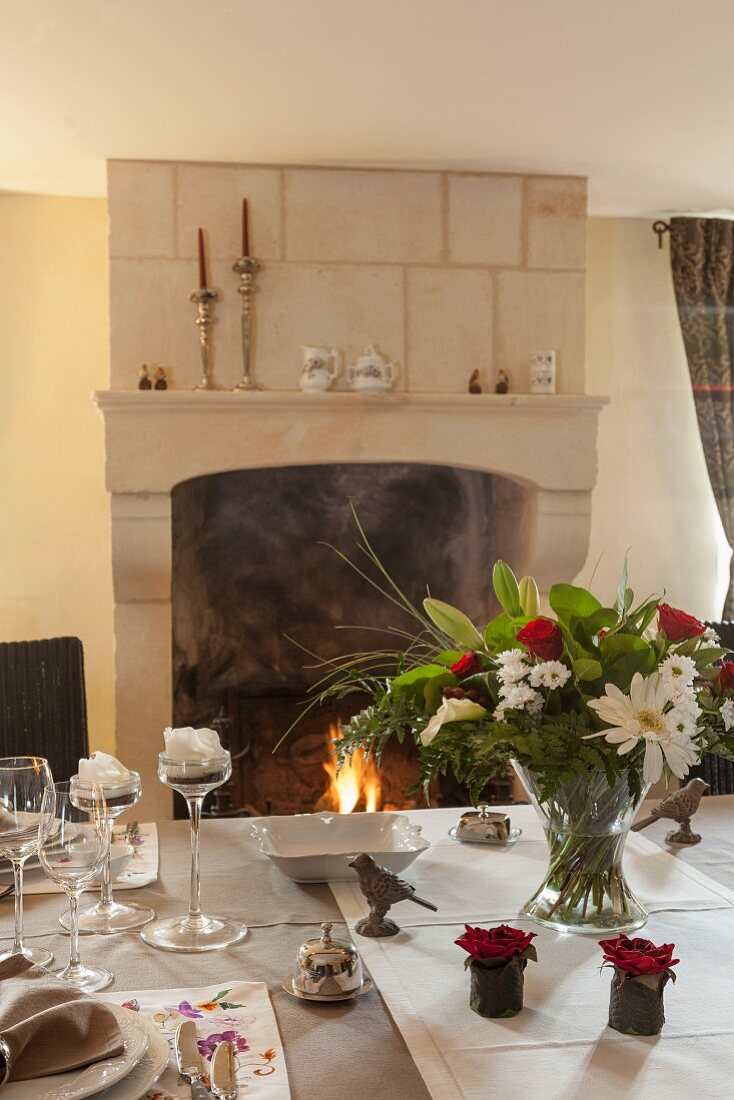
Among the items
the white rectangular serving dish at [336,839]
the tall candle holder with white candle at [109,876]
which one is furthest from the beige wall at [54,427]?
the tall candle holder with white candle at [109,876]

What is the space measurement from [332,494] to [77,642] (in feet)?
4.71

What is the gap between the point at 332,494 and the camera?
3705 millimetres

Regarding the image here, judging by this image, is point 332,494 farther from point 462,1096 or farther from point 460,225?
point 462,1096

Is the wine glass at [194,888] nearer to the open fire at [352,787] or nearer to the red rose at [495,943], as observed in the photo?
the red rose at [495,943]

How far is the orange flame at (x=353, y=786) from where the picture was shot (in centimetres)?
350

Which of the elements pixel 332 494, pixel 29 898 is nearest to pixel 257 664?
pixel 332 494

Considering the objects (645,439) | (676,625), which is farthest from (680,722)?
(645,439)

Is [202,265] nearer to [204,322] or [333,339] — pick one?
[204,322]

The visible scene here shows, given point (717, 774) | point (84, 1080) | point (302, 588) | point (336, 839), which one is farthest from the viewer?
point (302, 588)

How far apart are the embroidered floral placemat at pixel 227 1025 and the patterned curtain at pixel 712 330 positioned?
294cm

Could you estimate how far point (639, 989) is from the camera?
1108 millimetres

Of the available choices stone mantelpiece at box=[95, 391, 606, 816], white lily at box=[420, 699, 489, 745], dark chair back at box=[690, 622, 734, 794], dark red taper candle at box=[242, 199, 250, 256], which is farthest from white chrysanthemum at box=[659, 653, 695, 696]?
dark red taper candle at box=[242, 199, 250, 256]

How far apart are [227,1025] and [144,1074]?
160mm

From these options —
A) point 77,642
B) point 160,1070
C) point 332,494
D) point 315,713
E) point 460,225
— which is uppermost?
point 460,225
